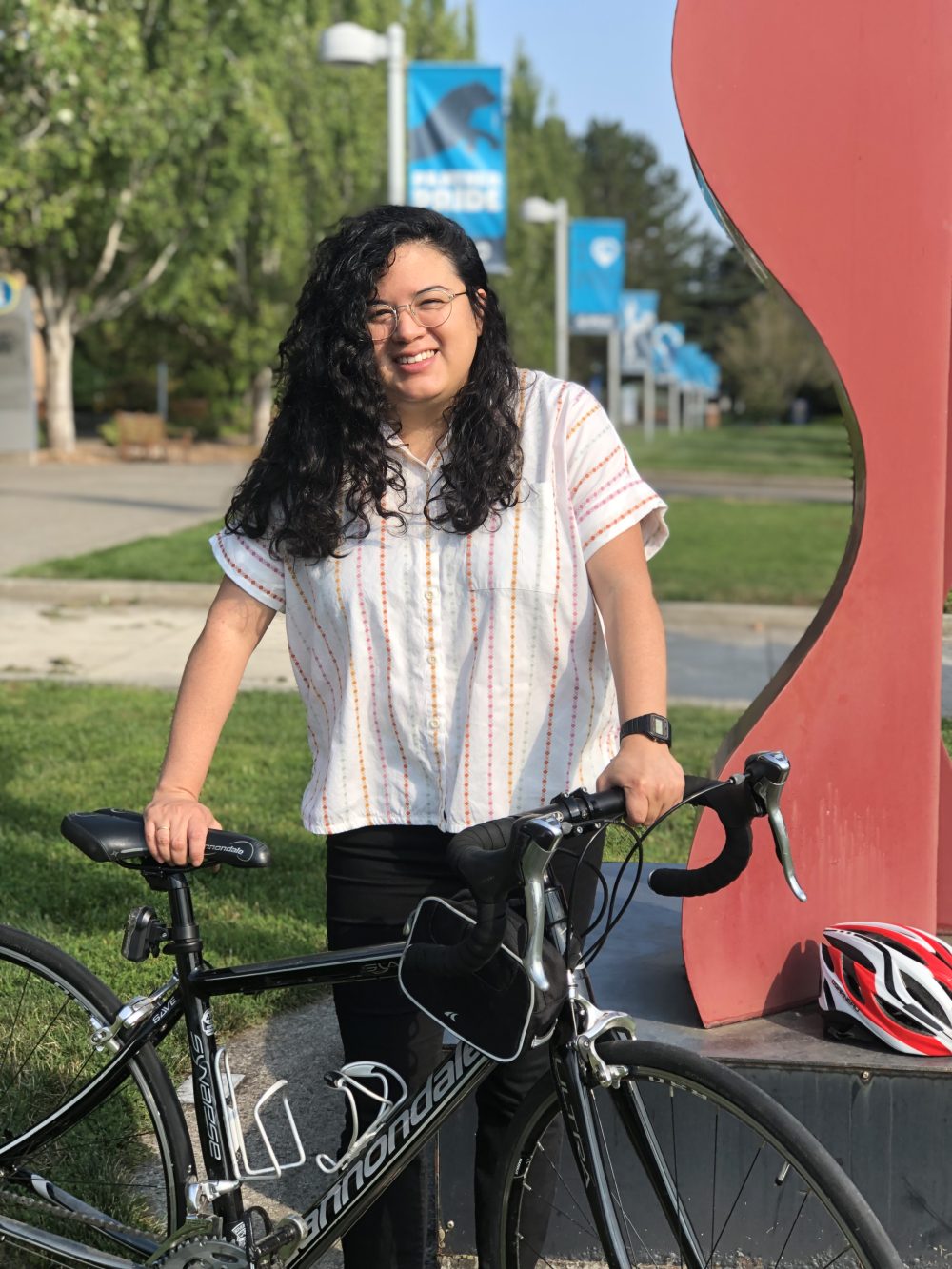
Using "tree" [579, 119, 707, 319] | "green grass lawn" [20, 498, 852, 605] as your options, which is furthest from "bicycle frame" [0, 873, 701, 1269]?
"tree" [579, 119, 707, 319]

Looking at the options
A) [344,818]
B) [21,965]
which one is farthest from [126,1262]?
[344,818]

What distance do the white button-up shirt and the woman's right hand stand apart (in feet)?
0.70

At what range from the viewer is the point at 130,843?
7.69ft

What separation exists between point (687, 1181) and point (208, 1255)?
729 millimetres

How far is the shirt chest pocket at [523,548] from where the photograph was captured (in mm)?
2354

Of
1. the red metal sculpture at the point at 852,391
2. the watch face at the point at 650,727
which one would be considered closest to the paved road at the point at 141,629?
the red metal sculpture at the point at 852,391

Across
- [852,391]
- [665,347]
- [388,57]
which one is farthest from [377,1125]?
[665,347]

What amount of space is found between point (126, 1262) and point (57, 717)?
17.1 feet

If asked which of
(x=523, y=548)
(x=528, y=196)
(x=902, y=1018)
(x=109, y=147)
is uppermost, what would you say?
(x=528, y=196)

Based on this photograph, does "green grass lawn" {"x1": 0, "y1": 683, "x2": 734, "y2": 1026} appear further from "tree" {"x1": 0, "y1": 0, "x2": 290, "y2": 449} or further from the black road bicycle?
"tree" {"x1": 0, "y1": 0, "x2": 290, "y2": 449}

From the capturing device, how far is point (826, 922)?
126 inches

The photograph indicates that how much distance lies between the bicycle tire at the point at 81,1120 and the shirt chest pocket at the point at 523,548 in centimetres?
92

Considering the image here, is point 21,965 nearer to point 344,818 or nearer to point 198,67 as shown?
point 344,818

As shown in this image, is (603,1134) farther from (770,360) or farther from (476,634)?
(770,360)
